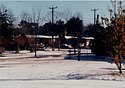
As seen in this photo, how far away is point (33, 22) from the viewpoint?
74.4 meters

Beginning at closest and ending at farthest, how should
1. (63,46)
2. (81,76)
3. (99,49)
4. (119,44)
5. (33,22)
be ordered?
(81,76) < (119,44) < (99,49) < (33,22) < (63,46)

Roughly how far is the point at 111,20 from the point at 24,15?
60.4 metres

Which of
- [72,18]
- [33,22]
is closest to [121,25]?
[33,22]

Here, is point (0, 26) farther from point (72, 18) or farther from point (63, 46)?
point (72, 18)

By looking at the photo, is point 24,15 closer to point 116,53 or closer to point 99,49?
point 99,49

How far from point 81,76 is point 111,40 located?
3519 millimetres

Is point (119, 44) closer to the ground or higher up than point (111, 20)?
closer to the ground
